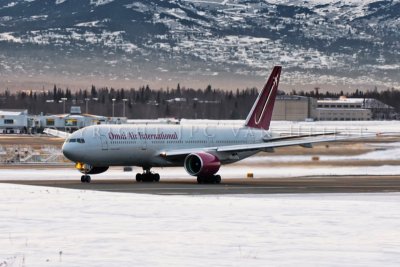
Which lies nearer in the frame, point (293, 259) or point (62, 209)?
point (293, 259)

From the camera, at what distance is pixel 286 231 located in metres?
29.9

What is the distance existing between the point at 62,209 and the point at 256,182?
26.7 meters

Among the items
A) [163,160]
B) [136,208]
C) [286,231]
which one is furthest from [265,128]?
[286,231]

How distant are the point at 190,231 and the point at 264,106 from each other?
4022cm

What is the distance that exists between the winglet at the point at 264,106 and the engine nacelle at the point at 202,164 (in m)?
7.92

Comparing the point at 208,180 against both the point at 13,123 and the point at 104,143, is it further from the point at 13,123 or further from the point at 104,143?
the point at 13,123

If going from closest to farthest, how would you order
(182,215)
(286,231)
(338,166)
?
(286,231) < (182,215) < (338,166)

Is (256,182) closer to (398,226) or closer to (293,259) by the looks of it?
(398,226)

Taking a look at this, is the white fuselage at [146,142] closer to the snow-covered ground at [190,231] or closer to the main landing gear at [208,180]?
the main landing gear at [208,180]

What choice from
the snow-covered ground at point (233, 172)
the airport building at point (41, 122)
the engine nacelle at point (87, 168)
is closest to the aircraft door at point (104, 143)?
the engine nacelle at point (87, 168)

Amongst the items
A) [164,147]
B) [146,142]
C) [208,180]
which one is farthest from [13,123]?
[208,180]

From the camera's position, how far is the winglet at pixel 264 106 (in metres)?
69.1

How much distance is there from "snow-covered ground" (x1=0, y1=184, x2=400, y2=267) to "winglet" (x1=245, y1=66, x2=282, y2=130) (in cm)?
2901

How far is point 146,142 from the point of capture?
204ft
